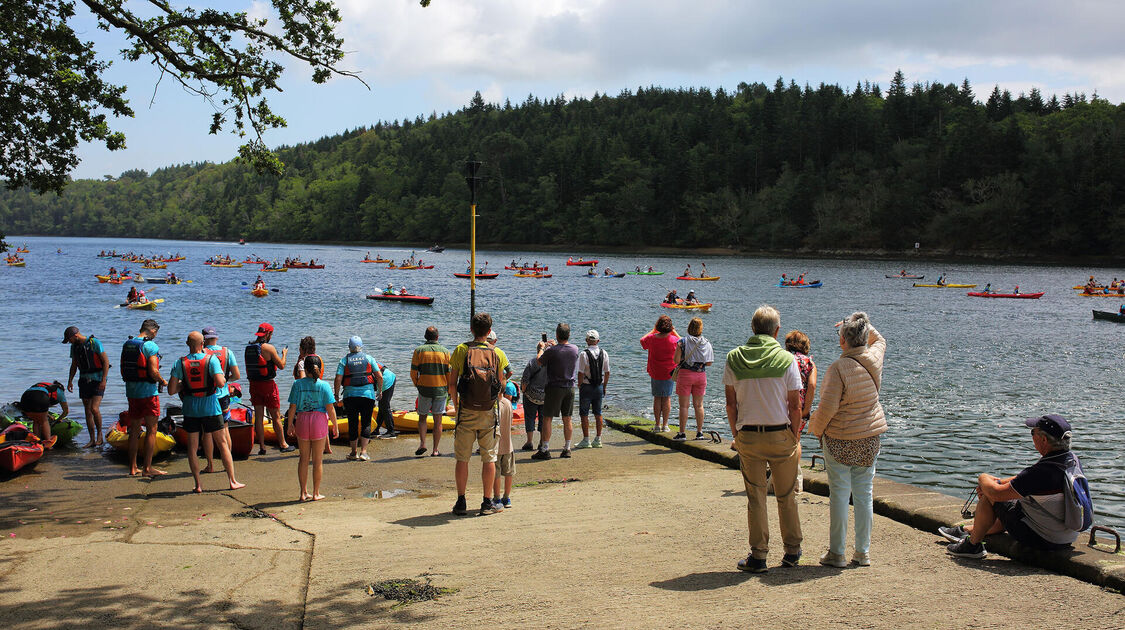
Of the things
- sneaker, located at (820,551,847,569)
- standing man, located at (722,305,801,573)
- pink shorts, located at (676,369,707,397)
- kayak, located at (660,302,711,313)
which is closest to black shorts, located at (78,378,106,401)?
pink shorts, located at (676,369,707,397)

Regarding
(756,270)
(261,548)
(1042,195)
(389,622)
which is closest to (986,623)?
(389,622)

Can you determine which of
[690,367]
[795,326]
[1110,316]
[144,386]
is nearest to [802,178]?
[1110,316]

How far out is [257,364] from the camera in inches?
488

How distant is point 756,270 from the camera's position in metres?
98.5

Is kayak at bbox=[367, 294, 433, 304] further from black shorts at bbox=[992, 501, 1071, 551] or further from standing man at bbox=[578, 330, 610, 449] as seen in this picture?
black shorts at bbox=[992, 501, 1071, 551]

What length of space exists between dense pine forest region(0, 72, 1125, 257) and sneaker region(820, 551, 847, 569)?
108 metres

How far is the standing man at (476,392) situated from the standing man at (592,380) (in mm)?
A: 4111

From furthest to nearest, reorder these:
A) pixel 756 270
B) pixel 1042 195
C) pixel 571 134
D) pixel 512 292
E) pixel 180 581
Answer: pixel 571 134
pixel 1042 195
pixel 756 270
pixel 512 292
pixel 180 581

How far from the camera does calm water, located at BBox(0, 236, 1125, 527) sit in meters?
18.4

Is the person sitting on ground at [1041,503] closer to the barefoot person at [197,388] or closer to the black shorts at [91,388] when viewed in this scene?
the barefoot person at [197,388]

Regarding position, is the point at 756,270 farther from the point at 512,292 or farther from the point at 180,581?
the point at 180,581

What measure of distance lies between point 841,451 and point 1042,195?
11624cm

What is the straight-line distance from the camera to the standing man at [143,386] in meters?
10.6

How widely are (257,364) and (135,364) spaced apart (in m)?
2.00
